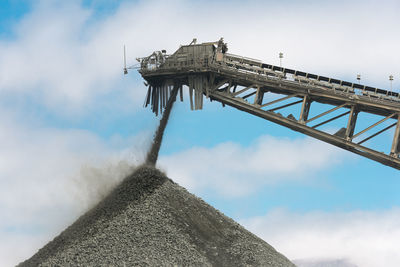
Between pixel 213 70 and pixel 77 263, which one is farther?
pixel 213 70

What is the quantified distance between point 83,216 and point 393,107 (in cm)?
2480

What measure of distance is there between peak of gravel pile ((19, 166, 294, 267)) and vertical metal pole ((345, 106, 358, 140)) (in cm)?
1055

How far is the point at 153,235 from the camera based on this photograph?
4538 centimetres

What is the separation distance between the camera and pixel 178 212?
159ft

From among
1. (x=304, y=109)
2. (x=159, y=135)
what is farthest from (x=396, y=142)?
(x=159, y=135)

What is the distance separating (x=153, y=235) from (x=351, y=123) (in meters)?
17.0

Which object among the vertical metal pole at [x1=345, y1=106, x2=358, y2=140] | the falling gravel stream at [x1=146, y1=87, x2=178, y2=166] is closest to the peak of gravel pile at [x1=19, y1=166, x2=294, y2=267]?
the falling gravel stream at [x1=146, y1=87, x2=178, y2=166]

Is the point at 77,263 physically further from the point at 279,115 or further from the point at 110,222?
the point at 279,115

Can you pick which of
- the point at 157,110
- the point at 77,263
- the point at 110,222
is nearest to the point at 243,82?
the point at 157,110

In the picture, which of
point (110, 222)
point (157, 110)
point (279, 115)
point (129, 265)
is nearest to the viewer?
point (129, 265)

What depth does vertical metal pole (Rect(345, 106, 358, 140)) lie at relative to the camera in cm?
4934

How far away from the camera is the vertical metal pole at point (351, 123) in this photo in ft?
162

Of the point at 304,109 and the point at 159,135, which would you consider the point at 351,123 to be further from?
the point at 159,135

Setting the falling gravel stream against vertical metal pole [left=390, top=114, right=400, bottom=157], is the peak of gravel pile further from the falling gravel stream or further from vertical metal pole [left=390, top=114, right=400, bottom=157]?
vertical metal pole [left=390, top=114, right=400, bottom=157]
